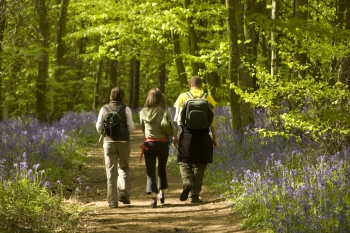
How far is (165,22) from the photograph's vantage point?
18.7 metres

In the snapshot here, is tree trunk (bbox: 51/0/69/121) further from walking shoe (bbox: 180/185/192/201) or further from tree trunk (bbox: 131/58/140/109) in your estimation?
walking shoe (bbox: 180/185/192/201)

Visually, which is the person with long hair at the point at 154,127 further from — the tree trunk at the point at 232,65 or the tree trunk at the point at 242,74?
the tree trunk at the point at 242,74

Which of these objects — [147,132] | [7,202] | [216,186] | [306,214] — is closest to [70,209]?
[7,202]

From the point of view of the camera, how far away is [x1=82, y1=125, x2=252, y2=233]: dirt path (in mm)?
7785

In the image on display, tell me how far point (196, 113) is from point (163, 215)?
5.77 feet

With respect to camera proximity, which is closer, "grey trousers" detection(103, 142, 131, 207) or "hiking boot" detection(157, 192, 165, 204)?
"grey trousers" detection(103, 142, 131, 207)

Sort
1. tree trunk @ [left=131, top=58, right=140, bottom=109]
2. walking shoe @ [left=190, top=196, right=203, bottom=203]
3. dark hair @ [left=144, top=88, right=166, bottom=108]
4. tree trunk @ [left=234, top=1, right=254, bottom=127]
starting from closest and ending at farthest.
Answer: dark hair @ [left=144, top=88, right=166, bottom=108] < walking shoe @ [left=190, top=196, right=203, bottom=203] < tree trunk @ [left=234, top=1, right=254, bottom=127] < tree trunk @ [left=131, top=58, right=140, bottom=109]

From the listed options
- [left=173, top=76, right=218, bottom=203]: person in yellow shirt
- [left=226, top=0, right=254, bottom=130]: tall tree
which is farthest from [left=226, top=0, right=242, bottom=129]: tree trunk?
[left=173, top=76, right=218, bottom=203]: person in yellow shirt

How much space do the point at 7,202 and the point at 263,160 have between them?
467cm

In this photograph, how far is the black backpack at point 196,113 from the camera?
30.2 ft

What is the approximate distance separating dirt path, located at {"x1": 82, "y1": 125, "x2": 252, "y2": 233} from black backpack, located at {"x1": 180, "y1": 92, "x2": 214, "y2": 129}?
1.38m

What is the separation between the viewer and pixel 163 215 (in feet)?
28.8

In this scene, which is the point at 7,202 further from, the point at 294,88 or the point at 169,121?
the point at 294,88

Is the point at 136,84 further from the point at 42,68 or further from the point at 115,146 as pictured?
the point at 115,146
